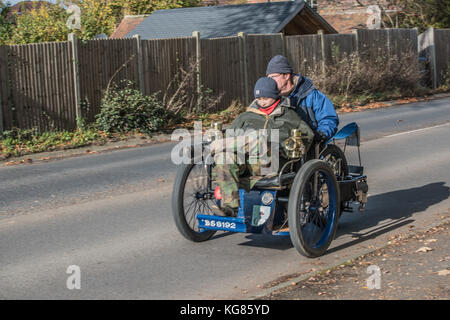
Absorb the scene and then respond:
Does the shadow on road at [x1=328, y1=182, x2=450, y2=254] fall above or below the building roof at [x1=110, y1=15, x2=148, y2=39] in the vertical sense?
below

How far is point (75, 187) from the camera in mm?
10117

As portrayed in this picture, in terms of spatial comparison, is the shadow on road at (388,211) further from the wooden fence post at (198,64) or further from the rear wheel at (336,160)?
the wooden fence post at (198,64)

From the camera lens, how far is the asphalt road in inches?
223

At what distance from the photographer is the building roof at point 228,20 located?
28.3 meters

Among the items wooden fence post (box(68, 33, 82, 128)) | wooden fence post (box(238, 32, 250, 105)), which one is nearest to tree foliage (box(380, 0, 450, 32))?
wooden fence post (box(238, 32, 250, 105))

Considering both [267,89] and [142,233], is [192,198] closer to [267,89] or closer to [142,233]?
[142,233]

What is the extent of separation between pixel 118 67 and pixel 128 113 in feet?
5.46

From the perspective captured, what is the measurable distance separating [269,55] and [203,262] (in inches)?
678

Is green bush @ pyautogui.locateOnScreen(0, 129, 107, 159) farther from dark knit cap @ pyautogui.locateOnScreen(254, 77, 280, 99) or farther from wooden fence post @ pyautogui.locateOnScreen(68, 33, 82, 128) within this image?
dark knit cap @ pyautogui.locateOnScreen(254, 77, 280, 99)

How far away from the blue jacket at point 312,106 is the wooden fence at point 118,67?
9767 millimetres

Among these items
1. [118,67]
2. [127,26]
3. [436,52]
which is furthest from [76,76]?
[127,26]

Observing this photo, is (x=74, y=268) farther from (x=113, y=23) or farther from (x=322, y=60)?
(x=113, y=23)

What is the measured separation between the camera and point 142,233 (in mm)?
7309

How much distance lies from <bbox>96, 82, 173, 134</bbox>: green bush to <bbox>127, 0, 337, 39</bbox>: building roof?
11.4m
